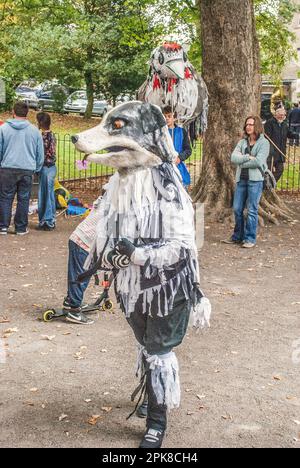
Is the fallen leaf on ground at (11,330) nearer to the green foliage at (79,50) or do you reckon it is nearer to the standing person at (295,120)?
the standing person at (295,120)

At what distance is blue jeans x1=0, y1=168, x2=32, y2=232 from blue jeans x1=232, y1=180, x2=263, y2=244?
9.55ft

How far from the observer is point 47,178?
397 inches

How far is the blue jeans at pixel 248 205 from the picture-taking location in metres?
9.37


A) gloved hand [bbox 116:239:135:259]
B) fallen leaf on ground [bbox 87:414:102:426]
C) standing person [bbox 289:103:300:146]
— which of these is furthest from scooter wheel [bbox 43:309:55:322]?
standing person [bbox 289:103:300:146]

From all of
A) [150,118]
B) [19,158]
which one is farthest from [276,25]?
[150,118]

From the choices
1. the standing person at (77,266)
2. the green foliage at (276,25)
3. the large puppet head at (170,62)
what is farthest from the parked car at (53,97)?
the standing person at (77,266)

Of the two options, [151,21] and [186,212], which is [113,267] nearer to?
[186,212]

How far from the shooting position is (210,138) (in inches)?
438

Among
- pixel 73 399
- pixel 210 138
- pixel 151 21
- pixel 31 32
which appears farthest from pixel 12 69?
pixel 73 399

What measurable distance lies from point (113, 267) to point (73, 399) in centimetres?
118

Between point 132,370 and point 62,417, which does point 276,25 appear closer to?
point 132,370

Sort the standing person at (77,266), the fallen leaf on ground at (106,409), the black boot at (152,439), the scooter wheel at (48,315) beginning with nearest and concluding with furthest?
the black boot at (152,439) < the fallen leaf on ground at (106,409) < the standing person at (77,266) < the scooter wheel at (48,315)

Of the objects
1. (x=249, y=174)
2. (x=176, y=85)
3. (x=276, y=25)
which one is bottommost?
(x=249, y=174)

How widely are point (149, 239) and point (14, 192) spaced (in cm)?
624
